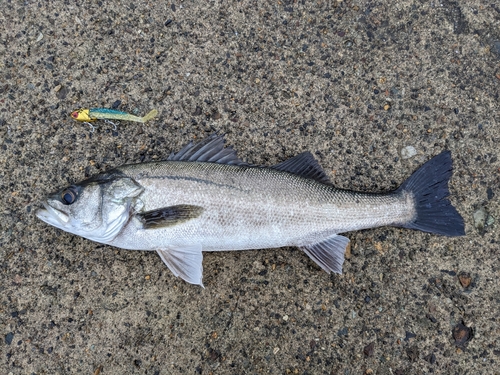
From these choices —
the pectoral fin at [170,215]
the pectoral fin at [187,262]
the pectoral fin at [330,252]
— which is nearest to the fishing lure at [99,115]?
the pectoral fin at [170,215]

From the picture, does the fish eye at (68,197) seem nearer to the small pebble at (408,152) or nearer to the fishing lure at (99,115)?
the fishing lure at (99,115)

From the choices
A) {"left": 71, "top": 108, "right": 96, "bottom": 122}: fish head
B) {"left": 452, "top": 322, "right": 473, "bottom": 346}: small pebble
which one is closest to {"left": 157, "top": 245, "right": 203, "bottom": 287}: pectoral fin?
{"left": 71, "top": 108, "right": 96, "bottom": 122}: fish head

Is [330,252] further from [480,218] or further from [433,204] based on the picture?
[480,218]

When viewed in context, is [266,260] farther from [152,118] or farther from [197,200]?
[152,118]

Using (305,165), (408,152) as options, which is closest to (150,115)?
(305,165)

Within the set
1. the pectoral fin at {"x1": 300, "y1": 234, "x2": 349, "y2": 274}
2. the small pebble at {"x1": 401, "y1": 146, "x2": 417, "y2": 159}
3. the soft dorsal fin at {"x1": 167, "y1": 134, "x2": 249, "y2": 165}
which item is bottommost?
the pectoral fin at {"x1": 300, "y1": 234, "x2": 349, "y2": 274}

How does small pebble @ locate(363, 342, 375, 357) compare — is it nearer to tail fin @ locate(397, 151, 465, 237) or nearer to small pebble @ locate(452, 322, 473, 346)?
small pebble @ locate(452, 322, 473, 346)

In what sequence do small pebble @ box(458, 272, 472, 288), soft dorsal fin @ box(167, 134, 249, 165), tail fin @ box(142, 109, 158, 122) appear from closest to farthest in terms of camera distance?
soft dorsal fin @ box(167, 134, 249, 165), small pebble @ box(458, 272, 472, 288), tail fin @ box(142, 109, 158, 122)
